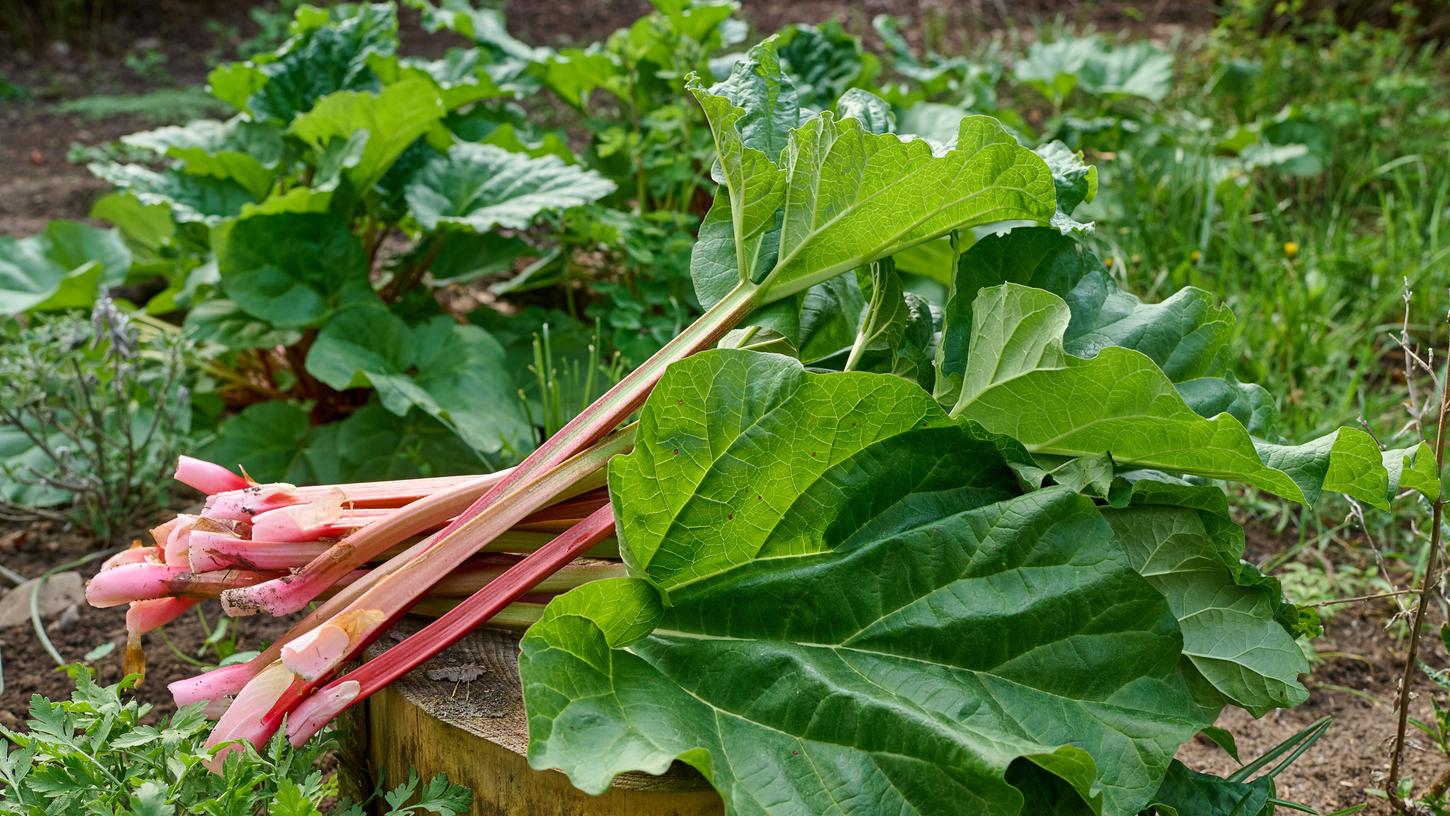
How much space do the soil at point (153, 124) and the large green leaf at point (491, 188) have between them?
94 cm

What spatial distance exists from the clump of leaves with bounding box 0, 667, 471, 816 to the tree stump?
0.04 metres

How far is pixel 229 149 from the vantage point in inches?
116

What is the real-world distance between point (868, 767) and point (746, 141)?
0.85m

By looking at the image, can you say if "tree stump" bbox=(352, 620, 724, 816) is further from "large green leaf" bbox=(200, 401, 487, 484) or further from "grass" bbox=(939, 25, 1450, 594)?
"grass" bbox=(939, 25, 1450, 594)

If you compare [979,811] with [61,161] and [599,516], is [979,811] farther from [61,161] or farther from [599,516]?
[61,161]

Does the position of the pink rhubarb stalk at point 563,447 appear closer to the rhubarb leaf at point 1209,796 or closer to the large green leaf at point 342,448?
the rhubarb leaf at point 1209,796

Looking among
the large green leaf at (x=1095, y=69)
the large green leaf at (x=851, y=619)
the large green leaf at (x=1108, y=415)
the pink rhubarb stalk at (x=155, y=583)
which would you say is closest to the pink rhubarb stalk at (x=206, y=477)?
the pink rhubarb stalk at (x=155, y=583)

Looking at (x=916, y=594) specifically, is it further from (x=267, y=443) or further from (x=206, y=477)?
(x=267, y=443)

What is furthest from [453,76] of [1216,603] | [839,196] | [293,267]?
[1216,603]

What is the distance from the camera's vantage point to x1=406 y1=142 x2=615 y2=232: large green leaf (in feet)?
8.50

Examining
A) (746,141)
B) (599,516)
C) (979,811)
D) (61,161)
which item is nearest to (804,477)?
(599,516)

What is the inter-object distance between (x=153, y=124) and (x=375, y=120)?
3.12 m

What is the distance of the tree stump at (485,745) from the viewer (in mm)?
1322

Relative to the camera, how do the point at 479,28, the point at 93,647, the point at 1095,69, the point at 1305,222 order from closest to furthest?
the point at 93,647 → the point at 479,28 → the point at 1305,222 → the point at 1095,69
